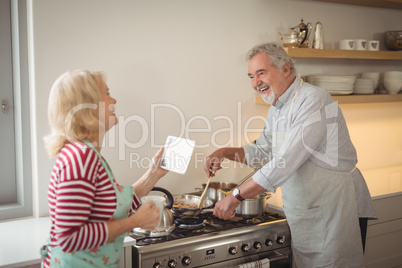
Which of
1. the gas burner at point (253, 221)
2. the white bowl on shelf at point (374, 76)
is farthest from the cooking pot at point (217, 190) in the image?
the white bowl on shelf at point (374, 76)

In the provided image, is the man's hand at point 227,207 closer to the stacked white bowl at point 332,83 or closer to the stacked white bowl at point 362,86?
the stacked white bowl at point 332,83

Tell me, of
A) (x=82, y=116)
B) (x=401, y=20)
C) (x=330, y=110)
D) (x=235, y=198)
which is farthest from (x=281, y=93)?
(x=401, y=20)

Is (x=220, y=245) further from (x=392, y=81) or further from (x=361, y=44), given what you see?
(x=392, y=81)

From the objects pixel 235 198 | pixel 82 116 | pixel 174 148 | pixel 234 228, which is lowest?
pixel 234 228

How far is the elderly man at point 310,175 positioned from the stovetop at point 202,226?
0.10 meters

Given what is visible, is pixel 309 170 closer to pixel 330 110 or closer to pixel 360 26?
pixel 330 110

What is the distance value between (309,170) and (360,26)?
1.63 m

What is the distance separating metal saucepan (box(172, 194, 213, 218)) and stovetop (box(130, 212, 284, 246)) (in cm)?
4

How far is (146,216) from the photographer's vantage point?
1404 millimetres

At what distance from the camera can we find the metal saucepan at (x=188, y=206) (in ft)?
6.97

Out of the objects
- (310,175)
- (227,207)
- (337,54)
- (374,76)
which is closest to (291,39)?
(337,54)

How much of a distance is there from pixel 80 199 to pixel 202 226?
98cm

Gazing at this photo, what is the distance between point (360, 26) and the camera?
3.24 m

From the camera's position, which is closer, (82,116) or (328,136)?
(82,116)
